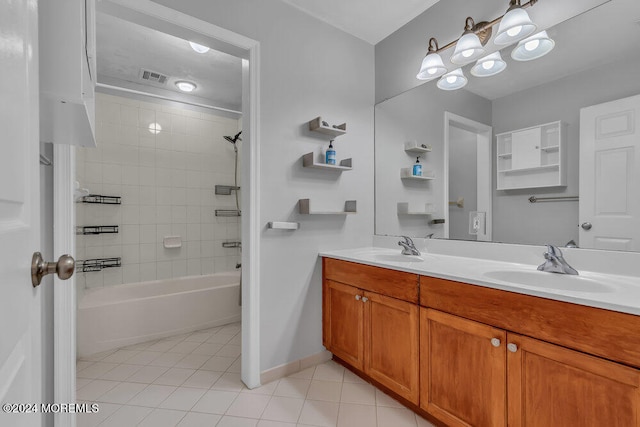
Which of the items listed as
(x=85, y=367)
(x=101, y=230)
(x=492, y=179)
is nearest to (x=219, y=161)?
(x=101, y=230)

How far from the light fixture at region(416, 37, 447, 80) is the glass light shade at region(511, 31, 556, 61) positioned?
1.42 ft

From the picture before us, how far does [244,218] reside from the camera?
6.32 feet

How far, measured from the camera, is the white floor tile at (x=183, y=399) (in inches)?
66.8

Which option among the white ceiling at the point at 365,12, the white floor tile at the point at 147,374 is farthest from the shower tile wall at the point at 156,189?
the white ceiling at the point at 365,12

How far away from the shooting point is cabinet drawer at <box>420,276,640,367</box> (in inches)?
35.6

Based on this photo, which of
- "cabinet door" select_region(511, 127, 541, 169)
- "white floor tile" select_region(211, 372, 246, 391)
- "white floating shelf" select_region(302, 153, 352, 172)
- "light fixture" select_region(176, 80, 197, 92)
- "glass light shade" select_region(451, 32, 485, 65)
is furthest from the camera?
"light fixture" select_region(176, 80, 197, 92)

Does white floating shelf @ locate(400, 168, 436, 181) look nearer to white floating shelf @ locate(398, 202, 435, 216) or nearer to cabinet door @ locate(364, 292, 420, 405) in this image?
white floating shelf @ locate(398, 202, 435, 216)

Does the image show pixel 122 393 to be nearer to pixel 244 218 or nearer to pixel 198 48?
pixel 244 218

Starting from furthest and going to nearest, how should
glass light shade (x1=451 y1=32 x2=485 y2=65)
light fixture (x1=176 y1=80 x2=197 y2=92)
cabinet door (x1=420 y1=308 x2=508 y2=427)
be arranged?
light fixture (x1=176 y1=80 x2=197 y2=92) → glass light shade (x1=451 y1=32 x2=485 y2=65) → cabinet door (x1=420 y1=308 x2=508 y2=427)

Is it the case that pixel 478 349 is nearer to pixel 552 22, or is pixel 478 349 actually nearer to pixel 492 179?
pixel 492 179

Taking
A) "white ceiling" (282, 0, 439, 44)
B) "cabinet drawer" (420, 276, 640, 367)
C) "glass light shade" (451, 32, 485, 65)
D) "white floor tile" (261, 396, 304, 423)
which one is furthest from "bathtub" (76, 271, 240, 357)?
"glass light shade" (451, 32, 485, 65)

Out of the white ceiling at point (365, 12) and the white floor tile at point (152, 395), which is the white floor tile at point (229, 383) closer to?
the white floor tile at point (152, 395)

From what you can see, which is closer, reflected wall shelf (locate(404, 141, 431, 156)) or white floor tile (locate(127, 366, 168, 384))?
white floor tile (locate(127, 366, 168, 384))

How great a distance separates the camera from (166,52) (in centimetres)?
253
